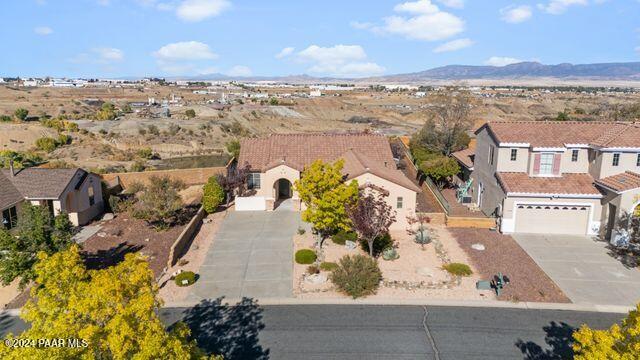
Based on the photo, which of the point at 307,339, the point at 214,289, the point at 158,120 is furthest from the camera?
the point at 158,120

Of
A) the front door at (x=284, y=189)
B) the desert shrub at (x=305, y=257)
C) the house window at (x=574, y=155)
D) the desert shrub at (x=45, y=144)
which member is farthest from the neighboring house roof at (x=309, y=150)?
the desert shrub at (x=45, y=144)

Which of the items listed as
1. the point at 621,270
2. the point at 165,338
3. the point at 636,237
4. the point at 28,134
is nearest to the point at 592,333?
the point at 165,338

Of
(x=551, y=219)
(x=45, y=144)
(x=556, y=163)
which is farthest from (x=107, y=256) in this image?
(x=45, y=144)

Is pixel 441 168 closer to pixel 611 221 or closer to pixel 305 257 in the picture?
pixel 611 221

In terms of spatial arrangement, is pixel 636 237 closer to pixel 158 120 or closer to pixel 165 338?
pixel 165 338

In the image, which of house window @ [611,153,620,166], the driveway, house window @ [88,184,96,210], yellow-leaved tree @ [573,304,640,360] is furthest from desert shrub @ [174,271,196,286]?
house window @ [611,153,620,166]
